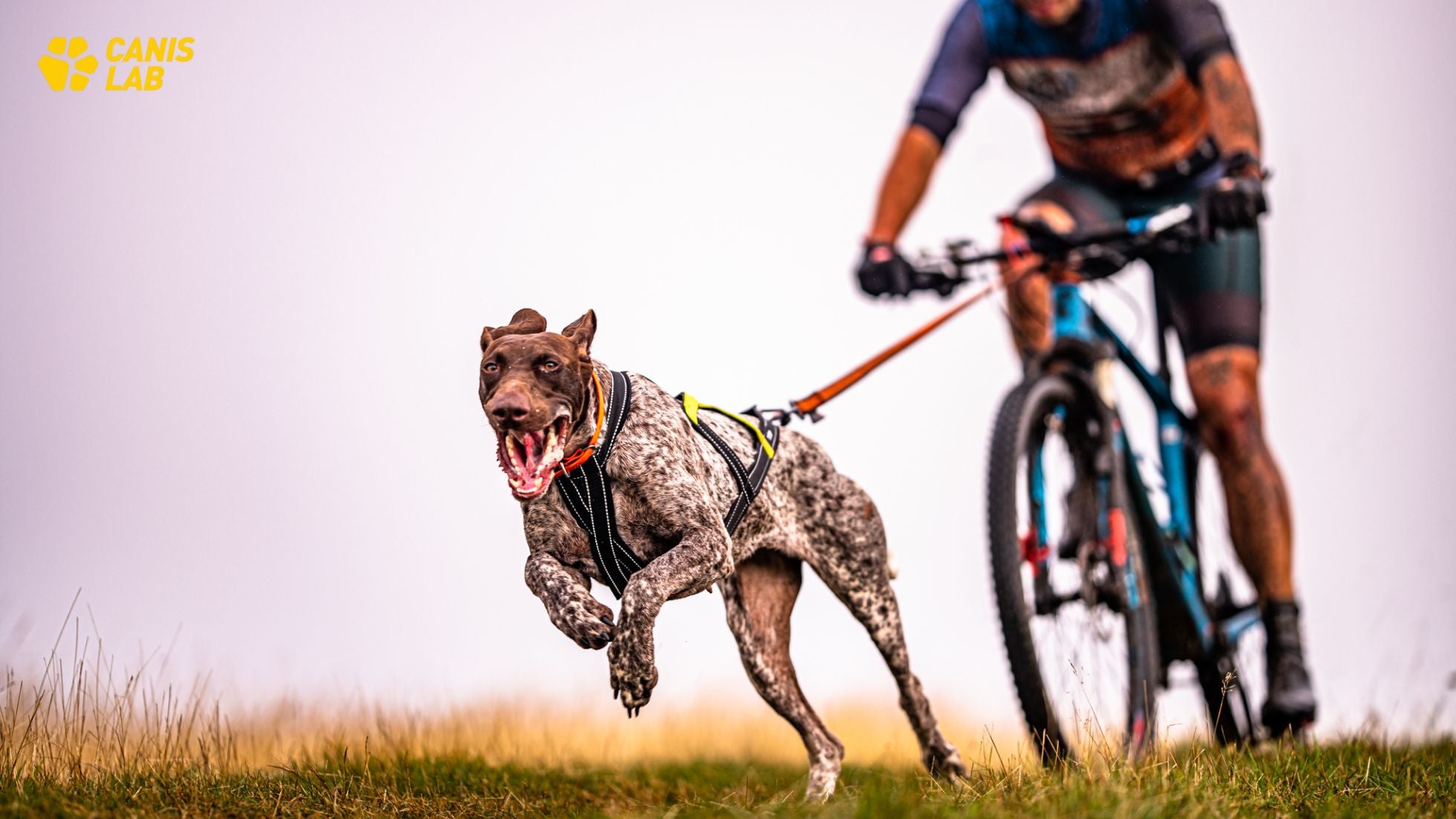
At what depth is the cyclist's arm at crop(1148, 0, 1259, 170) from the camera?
5078 mm

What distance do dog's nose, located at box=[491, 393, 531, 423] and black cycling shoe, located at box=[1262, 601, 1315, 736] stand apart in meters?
3.51

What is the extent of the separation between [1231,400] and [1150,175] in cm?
94

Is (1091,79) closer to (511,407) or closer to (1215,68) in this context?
(1215,68)

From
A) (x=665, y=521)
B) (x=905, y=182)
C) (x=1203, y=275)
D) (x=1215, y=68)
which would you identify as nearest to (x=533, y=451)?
(x=665, y=521)

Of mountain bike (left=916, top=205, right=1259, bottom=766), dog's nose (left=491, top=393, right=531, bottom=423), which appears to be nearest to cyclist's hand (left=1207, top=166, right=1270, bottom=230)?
mountain bike (left=916, top=205, right=1259, bottom=766)

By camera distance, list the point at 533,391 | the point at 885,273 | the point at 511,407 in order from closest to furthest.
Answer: the point at 511,407 → the point at 533,391 → the point at 885,273

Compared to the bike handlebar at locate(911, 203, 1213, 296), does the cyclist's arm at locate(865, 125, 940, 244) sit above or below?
above

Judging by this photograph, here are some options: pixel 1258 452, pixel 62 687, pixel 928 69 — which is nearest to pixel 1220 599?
pixel 1258 452

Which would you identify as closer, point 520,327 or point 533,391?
point 533,391

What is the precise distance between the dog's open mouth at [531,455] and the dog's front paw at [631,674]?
409 mm

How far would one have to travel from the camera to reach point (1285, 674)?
17.9 feet

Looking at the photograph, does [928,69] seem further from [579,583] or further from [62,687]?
[62,687]

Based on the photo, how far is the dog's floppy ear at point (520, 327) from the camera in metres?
3.47

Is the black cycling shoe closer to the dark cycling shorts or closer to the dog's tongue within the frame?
the dark cycling shorts
